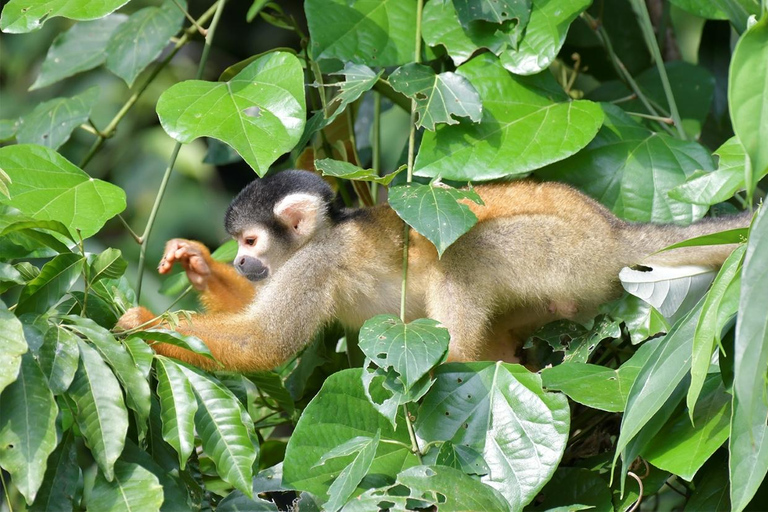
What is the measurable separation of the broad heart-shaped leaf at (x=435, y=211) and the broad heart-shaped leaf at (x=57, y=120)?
128 cm

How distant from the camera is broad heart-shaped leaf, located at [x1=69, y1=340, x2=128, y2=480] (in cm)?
172

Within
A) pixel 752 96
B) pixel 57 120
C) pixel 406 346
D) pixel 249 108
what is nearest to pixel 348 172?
pixel 249 108

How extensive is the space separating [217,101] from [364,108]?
1.48 m

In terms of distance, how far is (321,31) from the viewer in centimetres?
256

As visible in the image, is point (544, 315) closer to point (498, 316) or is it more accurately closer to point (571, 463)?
point (498, 316)

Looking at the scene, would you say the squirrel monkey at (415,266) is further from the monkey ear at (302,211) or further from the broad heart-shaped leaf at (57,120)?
the broad heart-shaped leaf at (57,120)

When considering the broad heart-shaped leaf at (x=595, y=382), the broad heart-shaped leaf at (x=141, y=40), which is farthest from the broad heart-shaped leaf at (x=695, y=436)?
the broad heart-shaped leaf at (x=141, y=40)

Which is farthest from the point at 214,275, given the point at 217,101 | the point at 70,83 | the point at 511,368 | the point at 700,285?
the point at 70,83

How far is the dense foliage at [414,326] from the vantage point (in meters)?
1.70

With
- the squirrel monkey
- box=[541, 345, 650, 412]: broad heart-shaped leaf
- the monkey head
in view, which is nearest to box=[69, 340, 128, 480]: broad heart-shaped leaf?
the squirrel monkey

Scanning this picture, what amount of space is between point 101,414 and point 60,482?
19cm

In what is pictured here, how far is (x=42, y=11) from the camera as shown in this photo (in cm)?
242

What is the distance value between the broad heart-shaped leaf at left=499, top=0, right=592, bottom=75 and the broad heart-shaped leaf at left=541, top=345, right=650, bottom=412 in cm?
91

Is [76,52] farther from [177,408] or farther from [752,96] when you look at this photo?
[752,96]
